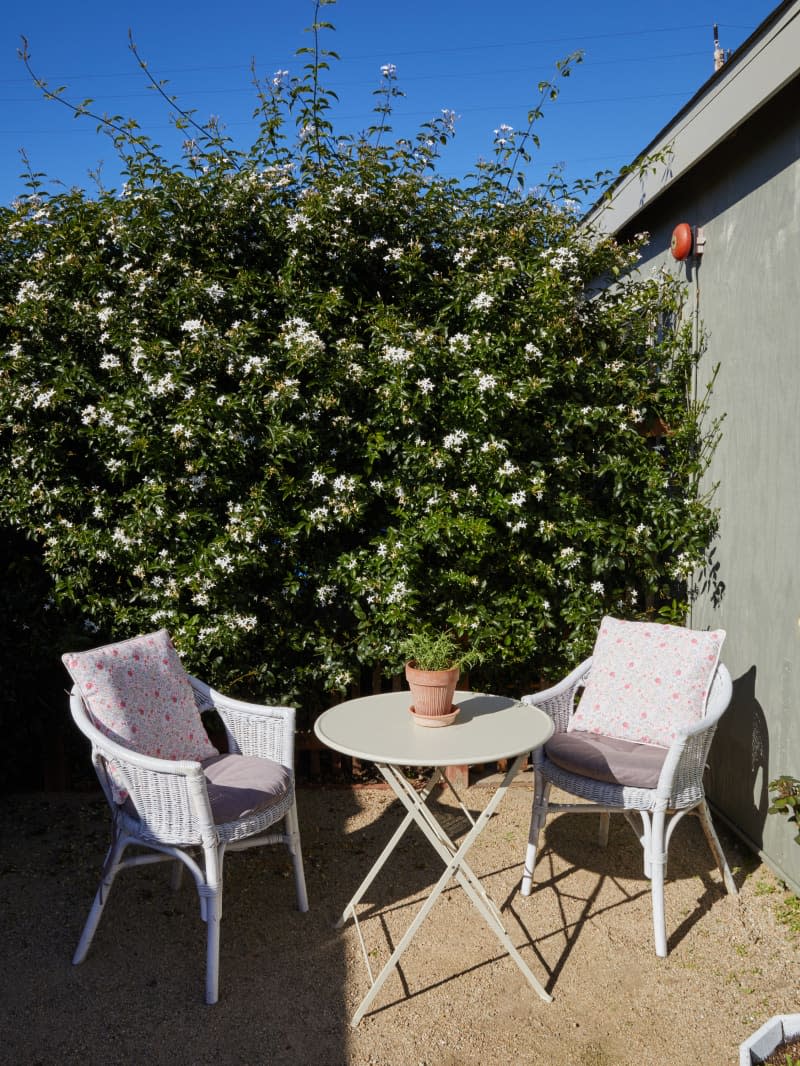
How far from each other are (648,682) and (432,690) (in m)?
1.13

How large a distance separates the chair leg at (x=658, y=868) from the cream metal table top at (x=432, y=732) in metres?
0.51

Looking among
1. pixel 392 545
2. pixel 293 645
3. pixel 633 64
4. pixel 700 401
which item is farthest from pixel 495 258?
pixel 633 64

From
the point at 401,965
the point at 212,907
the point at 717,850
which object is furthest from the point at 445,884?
the point at 717,850

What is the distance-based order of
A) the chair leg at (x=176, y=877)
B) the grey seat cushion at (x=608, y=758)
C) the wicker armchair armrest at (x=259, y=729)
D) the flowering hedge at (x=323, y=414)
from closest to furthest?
1. the grey seat cushion at (x=608, y=758)
2. the wicker armchair armrest at (x=259, y=729)
3. the chair leg at (x=176, y=877)
4. the flowering hedge at (x=323, y=414)

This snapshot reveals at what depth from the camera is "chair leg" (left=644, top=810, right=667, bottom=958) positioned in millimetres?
2896

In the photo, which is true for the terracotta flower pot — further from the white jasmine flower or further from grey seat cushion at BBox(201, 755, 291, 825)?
the white jasmine flower

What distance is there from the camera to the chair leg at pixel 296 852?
3131 millimetres

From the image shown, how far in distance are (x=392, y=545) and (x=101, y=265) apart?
6.48 ft

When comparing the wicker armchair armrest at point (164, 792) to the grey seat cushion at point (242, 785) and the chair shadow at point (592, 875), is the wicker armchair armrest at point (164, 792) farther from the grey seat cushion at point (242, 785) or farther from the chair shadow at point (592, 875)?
the chair shadow at point (592, 875)

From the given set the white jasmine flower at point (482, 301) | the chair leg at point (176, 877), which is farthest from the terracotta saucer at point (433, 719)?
the white jasmine flower at point (482, 301)

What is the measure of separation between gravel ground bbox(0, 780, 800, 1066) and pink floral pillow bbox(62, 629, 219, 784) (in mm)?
663

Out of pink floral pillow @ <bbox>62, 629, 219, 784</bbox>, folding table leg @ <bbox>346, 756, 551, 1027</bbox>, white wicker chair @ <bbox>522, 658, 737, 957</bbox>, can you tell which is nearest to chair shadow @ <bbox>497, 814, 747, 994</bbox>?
white wicker chair @ <bbox>522, 658, 737, 957</bbox>

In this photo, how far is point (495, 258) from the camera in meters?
4.32

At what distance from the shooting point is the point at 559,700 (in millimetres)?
3578
